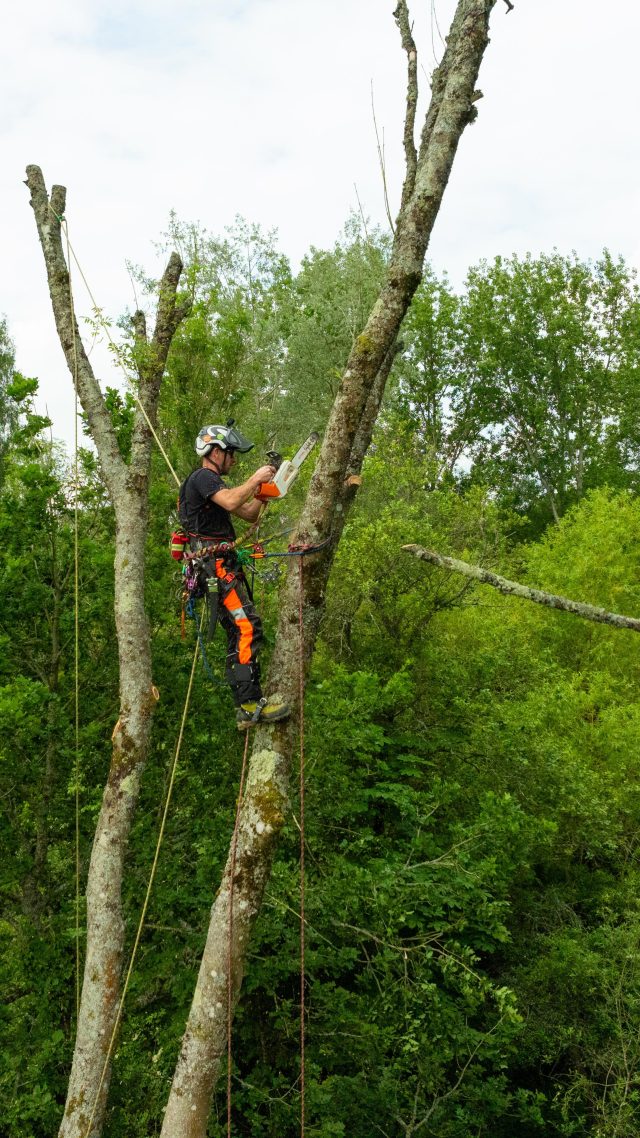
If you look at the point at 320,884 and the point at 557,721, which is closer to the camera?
the point at 320,884

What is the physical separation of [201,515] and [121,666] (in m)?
1.38

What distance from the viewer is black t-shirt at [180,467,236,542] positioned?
6020mm

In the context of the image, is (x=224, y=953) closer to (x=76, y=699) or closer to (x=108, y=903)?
(x=108, y=903)

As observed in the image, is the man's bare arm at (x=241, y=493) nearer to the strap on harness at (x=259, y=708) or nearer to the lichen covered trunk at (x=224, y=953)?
the strap on harness at (x=259, y=708)

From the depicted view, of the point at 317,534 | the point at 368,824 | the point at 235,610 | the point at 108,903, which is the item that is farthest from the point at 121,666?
the point at 368,824

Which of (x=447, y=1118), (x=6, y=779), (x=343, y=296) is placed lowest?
(x=447, y=1118)

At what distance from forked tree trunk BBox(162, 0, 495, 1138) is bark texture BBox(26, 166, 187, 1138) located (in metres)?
1.33

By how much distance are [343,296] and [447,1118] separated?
2334 centimetres

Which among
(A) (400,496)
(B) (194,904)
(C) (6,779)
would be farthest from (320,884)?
(A) (400,496)

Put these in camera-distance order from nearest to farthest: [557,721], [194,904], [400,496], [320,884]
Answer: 1. [194,904]
2. [320,884]
3. [557,721]
4. [400,496]

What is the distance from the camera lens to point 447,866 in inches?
470

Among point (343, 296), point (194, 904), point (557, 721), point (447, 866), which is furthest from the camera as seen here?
point (343, 296)

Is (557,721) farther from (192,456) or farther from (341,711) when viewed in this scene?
(192,456)

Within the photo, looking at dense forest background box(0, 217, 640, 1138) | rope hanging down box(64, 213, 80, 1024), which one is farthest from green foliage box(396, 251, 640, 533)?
rope hanging down box(64, 213, 80, 1024)
